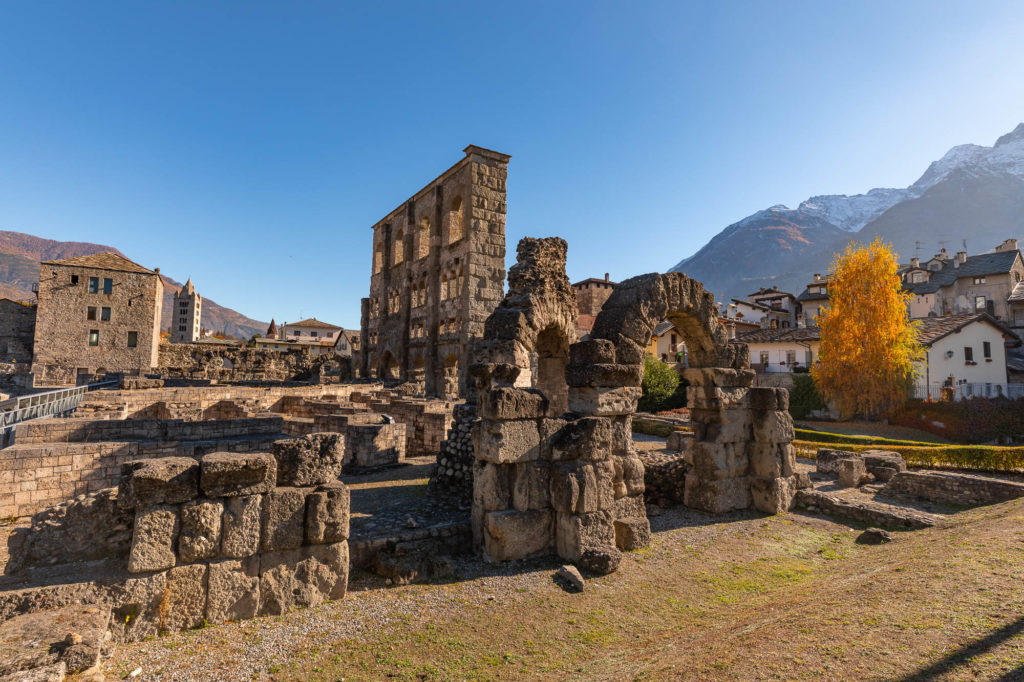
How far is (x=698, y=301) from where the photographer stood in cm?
1016

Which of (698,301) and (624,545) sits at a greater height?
(698,301)

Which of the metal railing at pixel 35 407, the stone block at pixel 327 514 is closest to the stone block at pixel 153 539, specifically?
the stone block at pixel 327 514

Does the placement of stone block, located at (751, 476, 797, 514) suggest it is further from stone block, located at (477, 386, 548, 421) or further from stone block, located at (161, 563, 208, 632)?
stone block, located at (161, 563, 208, 632)

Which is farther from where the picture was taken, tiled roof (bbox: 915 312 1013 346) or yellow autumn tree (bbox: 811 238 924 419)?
tiled roof (bbox: 915 312 1013 346)

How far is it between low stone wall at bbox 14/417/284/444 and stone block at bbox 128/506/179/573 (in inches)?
294

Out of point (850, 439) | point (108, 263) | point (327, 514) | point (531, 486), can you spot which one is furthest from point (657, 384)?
point (108, 263)

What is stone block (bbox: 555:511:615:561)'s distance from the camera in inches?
281

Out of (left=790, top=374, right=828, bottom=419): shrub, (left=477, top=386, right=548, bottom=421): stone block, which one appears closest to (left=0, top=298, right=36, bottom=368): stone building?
(left=477, top=386, right=548, bottom=421): stone block

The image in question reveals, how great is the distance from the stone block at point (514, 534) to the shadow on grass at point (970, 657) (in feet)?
14.9

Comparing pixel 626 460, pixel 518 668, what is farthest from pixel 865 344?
pixel 518 668

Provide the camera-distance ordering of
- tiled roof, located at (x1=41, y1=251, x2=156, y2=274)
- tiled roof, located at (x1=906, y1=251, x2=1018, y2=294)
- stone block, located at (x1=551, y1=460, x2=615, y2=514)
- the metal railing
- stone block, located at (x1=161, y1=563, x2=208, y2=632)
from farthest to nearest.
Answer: tiled roof, located at (x1=906, y1=251, x2=1018, y2=294) → tiled roof, located at (x1=41, y1=251, x2=156, y2=274) → the metal railing → stone block, located at (x1=551, y1=460, x2=615, y2=514) → stone block, located at (x1=161, y1=563, x2=208, y2=632)

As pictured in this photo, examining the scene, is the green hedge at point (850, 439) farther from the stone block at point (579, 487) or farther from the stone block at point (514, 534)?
the stone block at point (514, 534)

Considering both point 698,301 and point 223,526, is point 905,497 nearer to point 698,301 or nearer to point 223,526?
point 698,301

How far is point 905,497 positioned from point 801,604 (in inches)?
366
